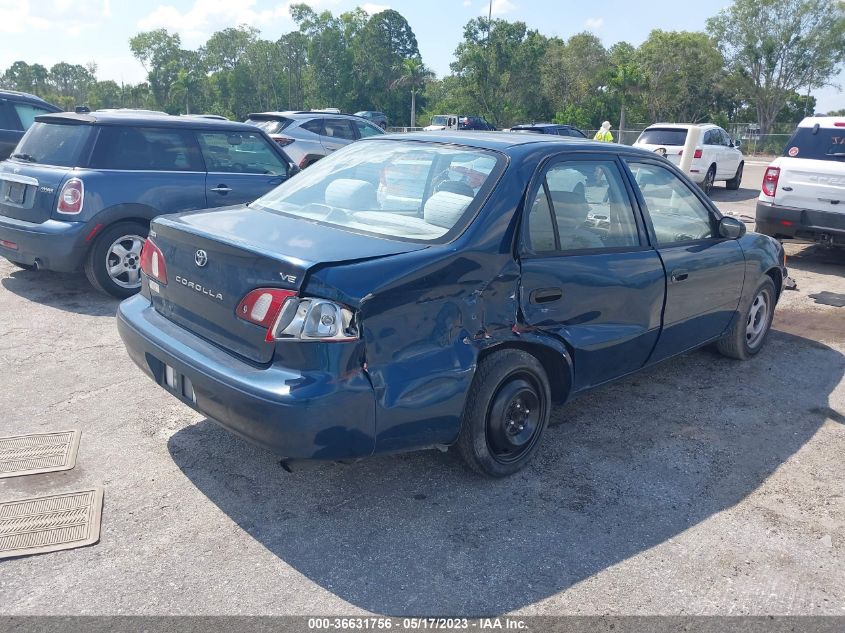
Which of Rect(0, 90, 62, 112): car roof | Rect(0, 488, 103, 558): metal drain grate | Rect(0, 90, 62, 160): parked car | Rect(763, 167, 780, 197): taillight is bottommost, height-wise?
Rect(0, 488, 103, 558): metal drain grate

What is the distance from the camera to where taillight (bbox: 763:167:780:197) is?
917 cm

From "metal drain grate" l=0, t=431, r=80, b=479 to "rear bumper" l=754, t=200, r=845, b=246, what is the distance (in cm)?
839

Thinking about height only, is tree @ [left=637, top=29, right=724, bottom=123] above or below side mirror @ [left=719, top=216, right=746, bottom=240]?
above

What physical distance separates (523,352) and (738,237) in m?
2.34

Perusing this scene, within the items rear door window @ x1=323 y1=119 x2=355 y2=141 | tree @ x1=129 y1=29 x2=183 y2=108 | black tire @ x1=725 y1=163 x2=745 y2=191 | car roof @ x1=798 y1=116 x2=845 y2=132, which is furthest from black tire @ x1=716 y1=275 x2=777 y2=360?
tree @ x1=129 y1=29 x2=183 y2=108

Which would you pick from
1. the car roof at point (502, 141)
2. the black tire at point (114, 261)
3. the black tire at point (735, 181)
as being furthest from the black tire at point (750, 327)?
the black tire at point (735, 181)

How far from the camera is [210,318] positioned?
3322 mm

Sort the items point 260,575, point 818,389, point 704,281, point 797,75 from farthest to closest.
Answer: point 797,75
point 818,389
point 704,281
point 260,575

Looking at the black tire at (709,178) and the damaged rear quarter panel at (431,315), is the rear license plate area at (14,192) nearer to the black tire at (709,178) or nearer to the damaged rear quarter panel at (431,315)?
the damaged rear quarter panel at (431,315)

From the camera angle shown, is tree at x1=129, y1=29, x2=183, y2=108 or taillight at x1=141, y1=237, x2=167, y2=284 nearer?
taillight at x1=141, y1=237, x2=167, y2=284

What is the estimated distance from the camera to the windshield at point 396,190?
11.6 feet

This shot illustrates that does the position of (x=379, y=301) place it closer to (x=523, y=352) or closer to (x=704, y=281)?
(x=523, y=352)

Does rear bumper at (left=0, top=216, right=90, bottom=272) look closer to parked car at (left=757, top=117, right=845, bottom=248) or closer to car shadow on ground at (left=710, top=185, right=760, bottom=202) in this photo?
parked car at (left=757, top=117, right=845, bottom=248)

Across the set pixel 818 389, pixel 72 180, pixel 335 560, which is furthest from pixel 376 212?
pixel 72 180
